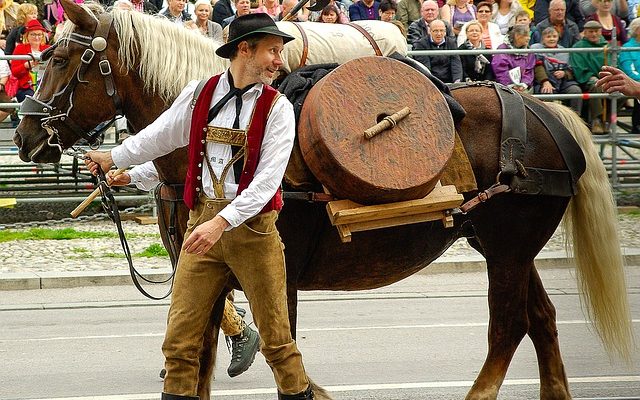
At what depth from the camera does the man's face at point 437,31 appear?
12672 mm

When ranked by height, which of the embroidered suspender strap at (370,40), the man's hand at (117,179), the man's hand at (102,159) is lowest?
the man's hand at (117,179)

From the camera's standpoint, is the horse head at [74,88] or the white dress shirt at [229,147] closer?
the white dress shirt at [229,147]

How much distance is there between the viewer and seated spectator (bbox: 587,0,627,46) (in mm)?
14062

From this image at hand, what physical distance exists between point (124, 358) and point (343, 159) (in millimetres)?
3000

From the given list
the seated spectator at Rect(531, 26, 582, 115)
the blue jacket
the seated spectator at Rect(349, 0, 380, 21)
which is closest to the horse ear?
the seated spectator at Rect(531, 26, 582, 115)

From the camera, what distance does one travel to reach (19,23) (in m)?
13.7

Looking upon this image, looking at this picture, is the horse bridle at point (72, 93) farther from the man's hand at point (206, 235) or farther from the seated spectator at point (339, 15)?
the seated spectator at point (339, 15)

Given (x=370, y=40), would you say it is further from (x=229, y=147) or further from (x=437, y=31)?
(x=437, y=31)

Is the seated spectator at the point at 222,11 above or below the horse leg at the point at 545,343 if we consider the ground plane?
above

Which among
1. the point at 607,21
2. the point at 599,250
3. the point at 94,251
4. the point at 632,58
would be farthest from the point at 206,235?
the point at 607,21

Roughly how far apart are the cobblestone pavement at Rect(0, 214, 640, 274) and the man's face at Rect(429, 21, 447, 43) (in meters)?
2.28

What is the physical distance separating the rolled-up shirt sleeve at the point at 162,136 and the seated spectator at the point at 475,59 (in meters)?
8.12

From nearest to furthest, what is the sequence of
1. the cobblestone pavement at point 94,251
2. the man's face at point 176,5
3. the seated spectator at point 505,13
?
the cobblestone pavement at point 94,251
the man's face at point 176,5
the seated spectator at point 505,13

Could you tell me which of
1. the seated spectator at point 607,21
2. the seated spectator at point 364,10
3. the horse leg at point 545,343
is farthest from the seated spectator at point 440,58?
the horse leg at point 545,343
